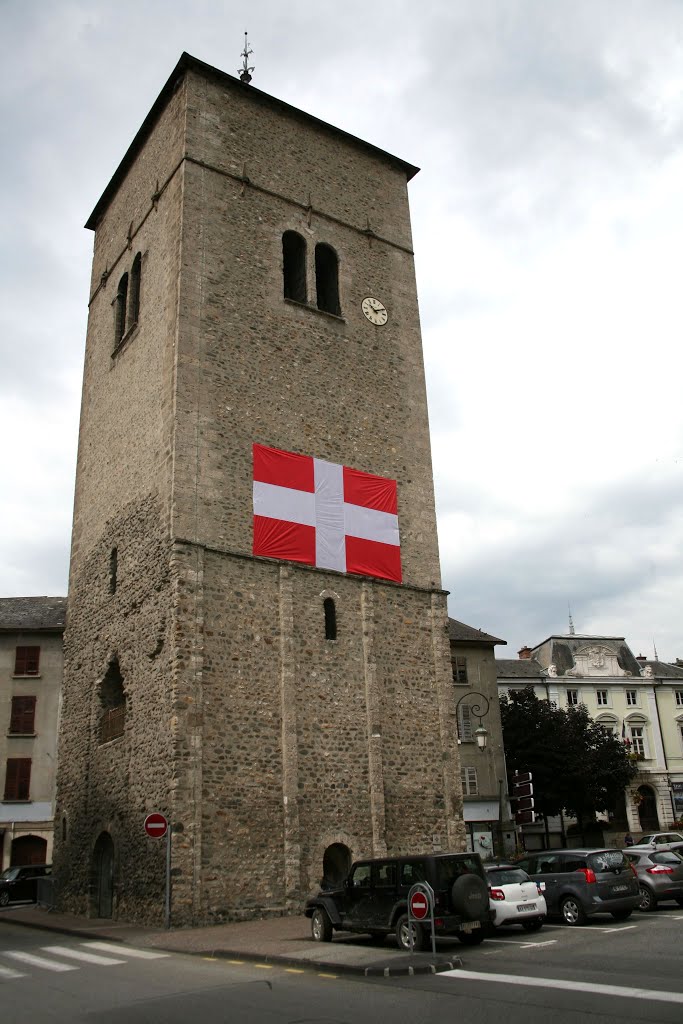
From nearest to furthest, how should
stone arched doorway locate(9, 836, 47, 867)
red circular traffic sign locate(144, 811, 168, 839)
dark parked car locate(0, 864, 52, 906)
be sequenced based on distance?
red circular traffic sign locate(144, 811, 168, 839) < dark parked car locate(0, 864, 52, 906) < stone arched doorway locate(9, 836, 47, 867)

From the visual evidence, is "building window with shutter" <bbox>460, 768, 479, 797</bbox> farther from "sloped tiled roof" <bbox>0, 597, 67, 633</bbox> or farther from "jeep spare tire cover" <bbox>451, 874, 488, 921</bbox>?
"jeep spare tire cover" <bbox>451, 874, 488, 921</bbox>

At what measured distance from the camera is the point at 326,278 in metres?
25.5

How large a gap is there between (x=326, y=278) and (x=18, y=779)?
22.1 meters

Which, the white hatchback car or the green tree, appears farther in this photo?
the green tree

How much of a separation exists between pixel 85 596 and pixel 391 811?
953 centimetres

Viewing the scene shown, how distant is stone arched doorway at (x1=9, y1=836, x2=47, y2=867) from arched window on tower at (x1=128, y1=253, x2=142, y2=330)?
2067 centimetres

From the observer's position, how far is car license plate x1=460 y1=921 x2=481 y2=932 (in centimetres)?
1209

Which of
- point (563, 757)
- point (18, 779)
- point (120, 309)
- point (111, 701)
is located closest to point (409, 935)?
point (111, 701)

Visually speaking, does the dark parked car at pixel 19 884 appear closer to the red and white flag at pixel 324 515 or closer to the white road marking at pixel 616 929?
the red and white flag at pixel 324 515

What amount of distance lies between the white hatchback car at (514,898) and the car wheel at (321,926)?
8.28ft

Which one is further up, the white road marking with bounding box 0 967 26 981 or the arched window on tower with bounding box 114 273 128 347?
the arched window on tower with bounding box 114 273 128 347

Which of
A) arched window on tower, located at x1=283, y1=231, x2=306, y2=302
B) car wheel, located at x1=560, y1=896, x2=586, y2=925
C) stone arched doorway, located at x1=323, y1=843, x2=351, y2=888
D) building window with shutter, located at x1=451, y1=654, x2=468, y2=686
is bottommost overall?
car wheel, located at x1=560, y1=896, x2=586, y2=925

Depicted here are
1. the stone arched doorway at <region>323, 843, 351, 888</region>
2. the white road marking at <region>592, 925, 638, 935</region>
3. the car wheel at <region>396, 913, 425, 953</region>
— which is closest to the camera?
the car wheel at <region>396, 913, 425, 953</region>

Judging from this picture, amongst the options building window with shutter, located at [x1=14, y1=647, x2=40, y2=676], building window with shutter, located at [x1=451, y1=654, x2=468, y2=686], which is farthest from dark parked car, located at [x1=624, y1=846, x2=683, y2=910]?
building window with shutter, located at [x1=14, y1=647, x2=40, y2=676]
